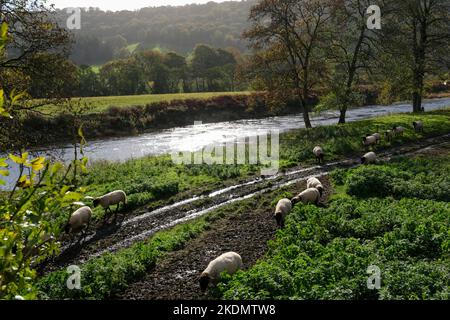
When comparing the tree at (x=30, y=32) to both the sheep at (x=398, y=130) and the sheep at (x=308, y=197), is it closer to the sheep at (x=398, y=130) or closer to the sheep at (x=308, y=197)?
the sheep at (x=308, y=197)

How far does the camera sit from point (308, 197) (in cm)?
1956

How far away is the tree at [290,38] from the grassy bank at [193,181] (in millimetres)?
5672

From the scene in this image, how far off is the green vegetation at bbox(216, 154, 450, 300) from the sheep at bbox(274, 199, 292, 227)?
45cm

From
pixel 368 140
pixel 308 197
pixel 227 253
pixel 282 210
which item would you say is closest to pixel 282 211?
pixel 282 210

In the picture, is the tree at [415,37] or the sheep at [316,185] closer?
the sheep at [316,185]

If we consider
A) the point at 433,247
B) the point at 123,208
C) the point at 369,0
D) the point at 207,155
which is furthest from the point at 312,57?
the point at 433,247

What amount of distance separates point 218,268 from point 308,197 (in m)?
8.18

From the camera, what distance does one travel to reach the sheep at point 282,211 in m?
17.5

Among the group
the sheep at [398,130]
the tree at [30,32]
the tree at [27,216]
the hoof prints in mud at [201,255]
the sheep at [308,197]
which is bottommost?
the hoof prints in mud at [201,255]

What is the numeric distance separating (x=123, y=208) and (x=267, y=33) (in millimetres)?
24967

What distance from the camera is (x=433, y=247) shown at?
41.5 ft

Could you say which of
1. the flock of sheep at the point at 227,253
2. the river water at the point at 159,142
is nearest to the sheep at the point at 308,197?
the flock of sheep at the point at 227,253

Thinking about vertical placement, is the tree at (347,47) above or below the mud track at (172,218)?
above

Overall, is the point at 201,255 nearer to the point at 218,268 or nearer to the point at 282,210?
the point at 218,268
